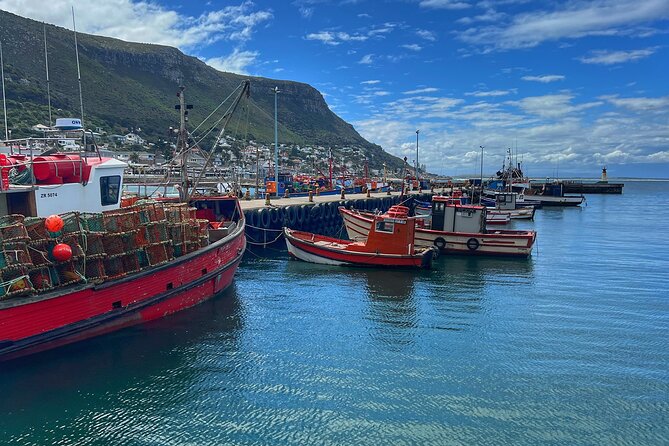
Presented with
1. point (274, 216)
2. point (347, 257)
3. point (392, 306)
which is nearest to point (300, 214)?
point (274, 216)

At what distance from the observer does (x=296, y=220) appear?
101 ft

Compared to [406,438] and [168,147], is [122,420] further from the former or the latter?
[168,147]

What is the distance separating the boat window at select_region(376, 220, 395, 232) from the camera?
21.6 meters

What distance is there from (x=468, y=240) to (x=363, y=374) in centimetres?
1780

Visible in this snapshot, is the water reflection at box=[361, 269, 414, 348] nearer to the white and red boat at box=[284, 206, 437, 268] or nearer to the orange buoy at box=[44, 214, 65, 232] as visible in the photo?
the white and red boat at box=[284, 206, 437, 268]

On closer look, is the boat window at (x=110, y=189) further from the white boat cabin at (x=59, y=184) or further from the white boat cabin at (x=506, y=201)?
the white boat cabin at (x=506, y=201)

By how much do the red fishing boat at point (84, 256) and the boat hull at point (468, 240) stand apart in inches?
466

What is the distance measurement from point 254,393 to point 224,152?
10394 cm

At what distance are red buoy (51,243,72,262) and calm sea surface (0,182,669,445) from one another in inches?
96.4

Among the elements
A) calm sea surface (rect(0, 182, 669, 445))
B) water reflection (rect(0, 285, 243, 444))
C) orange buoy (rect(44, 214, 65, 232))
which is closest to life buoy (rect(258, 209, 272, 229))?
calm sea surface (rect(0, 182, 669, 445))

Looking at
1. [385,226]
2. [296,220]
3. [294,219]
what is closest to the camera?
[385,226]

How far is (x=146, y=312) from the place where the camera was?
12.7 metres

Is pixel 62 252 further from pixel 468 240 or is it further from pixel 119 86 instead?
pixel 119 86

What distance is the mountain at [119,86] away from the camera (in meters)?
79.6
